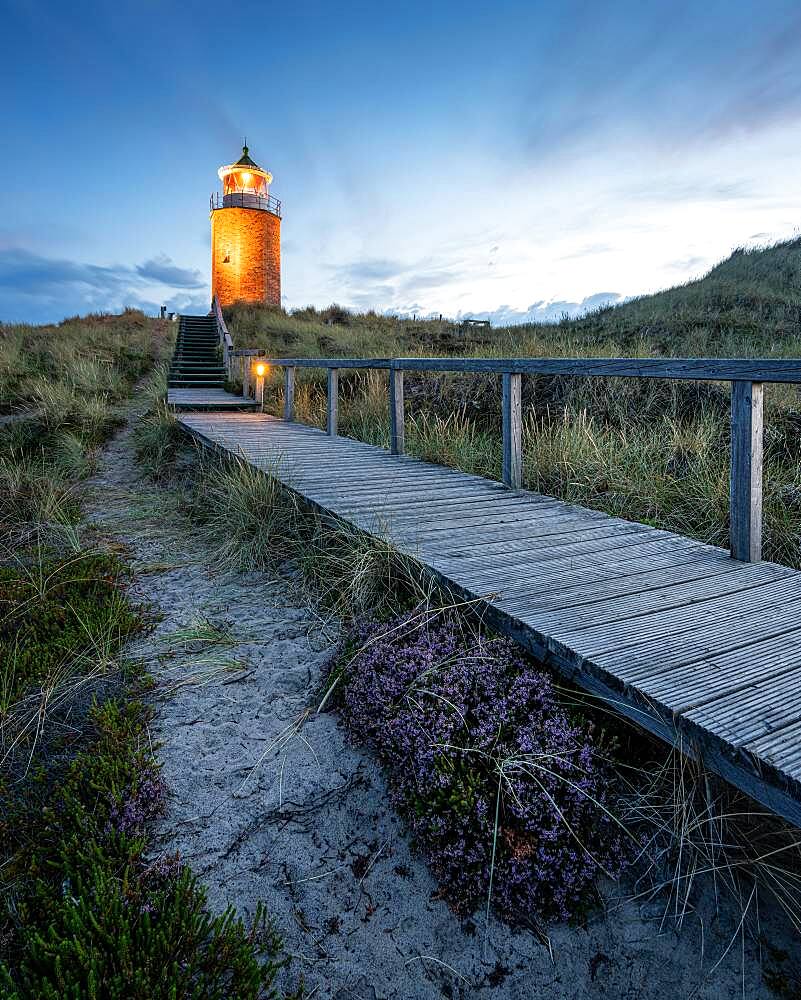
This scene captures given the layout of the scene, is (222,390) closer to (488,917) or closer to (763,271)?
(488,917)

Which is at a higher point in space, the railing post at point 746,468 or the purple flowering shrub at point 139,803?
the railing post at point 746,468

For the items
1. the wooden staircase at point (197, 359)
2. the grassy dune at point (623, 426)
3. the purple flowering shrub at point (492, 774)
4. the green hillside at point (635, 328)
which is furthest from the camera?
the wooden staircase at point (197, 359)

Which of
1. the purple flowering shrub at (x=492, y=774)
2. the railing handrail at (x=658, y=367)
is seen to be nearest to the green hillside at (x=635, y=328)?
the railing handrail at (x=658, y=367)

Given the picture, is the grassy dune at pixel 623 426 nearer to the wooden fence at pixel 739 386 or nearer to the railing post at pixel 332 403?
the railing post at pixel 332 403

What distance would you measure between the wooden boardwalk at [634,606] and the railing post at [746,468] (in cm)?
13

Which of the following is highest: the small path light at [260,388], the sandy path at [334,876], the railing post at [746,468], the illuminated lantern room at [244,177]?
the illuminated lantern room at [244,177]

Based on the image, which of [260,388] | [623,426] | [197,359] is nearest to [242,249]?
[197,359]

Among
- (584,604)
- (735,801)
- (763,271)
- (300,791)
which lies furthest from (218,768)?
(763,271)

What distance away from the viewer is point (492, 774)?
6.26 feet

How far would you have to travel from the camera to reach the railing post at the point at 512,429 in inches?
174

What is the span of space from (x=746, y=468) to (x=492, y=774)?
1981 mm

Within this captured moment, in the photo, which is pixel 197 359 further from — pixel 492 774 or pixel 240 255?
pixel 492 774

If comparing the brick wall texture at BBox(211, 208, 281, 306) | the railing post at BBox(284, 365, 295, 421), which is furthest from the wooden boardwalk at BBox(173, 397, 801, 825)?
the brick wall texture at BBox(211, 208, 281, 306)

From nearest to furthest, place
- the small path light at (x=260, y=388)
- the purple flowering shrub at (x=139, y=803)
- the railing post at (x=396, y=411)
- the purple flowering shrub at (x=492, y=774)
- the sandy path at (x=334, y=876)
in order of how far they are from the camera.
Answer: the sandy path at (x=334, y=876) < the purple flowering shrub at (x=492, y=774) < the purple flowering shrub at (x=139, y=803) < the railing post at (x=396, y=411) < the small path light at (x=260, y=388)
